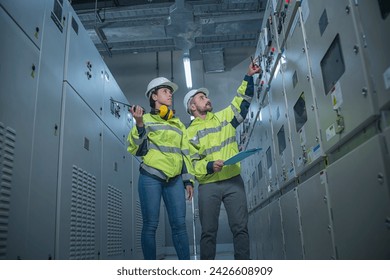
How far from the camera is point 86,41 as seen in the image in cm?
325

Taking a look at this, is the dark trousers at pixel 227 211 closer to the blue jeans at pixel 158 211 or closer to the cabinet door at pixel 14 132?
the blue jeans at pixel 158 211

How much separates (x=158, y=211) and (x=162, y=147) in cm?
52

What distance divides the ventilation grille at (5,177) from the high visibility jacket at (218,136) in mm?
1415

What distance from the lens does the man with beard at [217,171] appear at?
8.79 feet

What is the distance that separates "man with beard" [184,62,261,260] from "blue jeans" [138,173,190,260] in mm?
160

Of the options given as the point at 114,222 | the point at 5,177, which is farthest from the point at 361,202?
the point at 114,222

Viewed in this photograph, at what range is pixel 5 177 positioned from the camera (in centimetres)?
181

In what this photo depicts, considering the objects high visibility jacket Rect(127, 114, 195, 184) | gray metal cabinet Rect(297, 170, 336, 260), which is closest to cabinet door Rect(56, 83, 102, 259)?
high visibility jacket Rect(127, 114, 195, 184)

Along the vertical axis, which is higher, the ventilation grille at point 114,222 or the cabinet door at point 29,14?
the cabinet door at point 29,14

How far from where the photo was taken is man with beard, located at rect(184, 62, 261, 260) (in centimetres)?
268

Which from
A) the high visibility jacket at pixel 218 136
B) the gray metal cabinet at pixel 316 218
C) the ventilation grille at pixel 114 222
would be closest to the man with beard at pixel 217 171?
the high visibility jacket at pixel 218 136

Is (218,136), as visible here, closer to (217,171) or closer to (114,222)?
(217,171)

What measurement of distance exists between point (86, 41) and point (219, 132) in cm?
157
